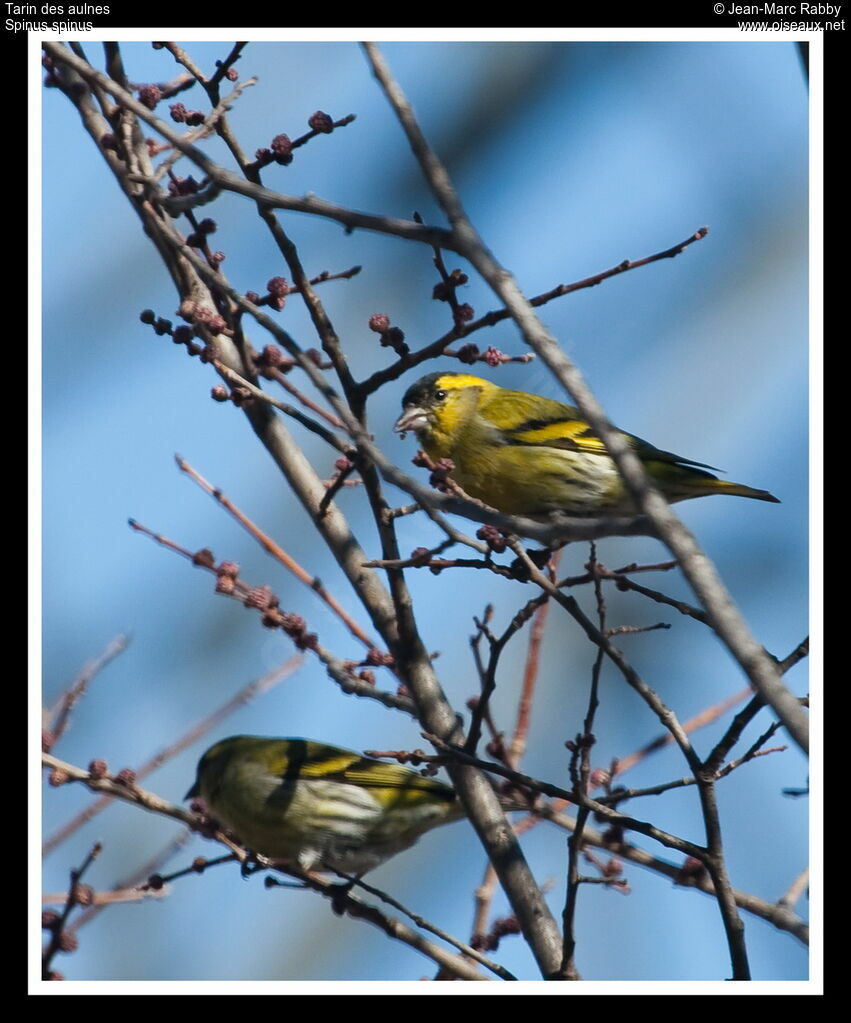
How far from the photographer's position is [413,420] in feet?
17.0

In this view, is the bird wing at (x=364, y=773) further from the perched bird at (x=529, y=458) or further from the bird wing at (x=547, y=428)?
the bird wing at (x=547, y=428)

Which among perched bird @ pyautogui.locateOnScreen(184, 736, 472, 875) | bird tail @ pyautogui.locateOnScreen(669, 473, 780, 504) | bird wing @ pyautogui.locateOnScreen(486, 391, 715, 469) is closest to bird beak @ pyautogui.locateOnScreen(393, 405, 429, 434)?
bird wing @ pyautogui.locateOnScreen(486, 391, 715, 469)

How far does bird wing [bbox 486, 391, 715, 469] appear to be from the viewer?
4.97m

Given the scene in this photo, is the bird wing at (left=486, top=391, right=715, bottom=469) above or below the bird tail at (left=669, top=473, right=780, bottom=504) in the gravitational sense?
above

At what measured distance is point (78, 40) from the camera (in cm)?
352

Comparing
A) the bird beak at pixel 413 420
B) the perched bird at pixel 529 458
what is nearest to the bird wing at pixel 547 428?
the perched bird at pixel 529 458

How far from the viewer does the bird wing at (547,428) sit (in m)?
4.97

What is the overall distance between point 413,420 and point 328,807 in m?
1.81

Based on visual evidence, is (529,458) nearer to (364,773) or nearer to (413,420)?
(413,420)

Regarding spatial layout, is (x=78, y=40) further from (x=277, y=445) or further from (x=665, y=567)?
(x=665, y=567)

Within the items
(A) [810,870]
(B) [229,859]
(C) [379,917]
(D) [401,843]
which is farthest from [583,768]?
(D) [401,843]

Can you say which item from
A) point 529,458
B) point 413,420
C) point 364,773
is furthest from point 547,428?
point 364,773

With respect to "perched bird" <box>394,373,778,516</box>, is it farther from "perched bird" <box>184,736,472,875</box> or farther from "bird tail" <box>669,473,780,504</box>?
"perched bird" <box>184,736,472,875</box>

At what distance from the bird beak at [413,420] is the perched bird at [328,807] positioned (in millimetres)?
1538
